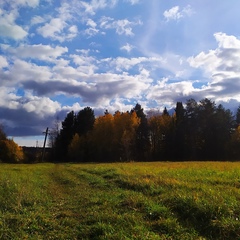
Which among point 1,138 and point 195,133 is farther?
point 1,138

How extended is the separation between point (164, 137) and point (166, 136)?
8.34ft

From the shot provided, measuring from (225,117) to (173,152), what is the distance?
16.4 m

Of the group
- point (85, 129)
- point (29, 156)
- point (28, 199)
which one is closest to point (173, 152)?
point (85, 129)

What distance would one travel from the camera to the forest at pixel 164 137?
76875mm

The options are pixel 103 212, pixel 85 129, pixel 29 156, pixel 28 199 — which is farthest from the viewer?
pixel 29 156

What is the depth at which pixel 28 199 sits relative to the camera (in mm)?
13070

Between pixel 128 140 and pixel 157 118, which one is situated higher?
pixel 157 118

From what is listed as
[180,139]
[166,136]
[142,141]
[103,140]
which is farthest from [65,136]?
[180,139]

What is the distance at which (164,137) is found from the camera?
8581cm

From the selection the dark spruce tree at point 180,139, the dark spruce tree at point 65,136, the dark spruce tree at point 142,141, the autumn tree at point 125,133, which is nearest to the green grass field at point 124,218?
the autumn tree at point 125,133

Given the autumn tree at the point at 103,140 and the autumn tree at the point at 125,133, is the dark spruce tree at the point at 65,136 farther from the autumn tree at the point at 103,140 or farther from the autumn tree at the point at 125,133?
the autumn tree at the point at 125,133

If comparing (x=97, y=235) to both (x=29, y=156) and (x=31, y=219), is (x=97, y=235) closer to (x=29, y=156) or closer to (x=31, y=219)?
(x=31, y=219)

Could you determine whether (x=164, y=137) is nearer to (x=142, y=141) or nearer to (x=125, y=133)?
(x=142, y=141)

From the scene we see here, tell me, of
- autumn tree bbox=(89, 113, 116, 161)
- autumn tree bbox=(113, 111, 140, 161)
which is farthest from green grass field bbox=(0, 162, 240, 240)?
autumn tree bbox=(89, 113, 116, 161)
